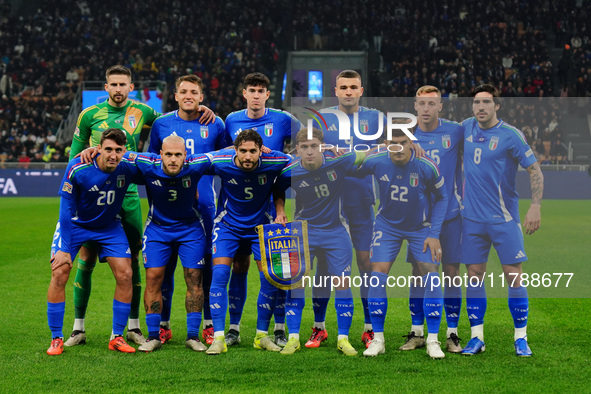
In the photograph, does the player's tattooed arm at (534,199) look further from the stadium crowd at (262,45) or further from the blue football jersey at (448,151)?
the stadium crowd at (262,45)

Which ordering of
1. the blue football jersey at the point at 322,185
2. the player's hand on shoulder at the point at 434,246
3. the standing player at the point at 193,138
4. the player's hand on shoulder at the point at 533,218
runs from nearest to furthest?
the player's hand on shoulder at the point at 533,218 → the player's hand on shoulder at the point at 434,246 → the blue football jersey at the point at 322,185 → the standing player at the point at 193,138

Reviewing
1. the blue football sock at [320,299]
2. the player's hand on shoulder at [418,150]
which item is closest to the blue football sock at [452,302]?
the blue football sock at [320,299]

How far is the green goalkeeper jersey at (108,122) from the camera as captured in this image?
6934 mm

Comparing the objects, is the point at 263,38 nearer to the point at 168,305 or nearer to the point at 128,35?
the point at 128,35

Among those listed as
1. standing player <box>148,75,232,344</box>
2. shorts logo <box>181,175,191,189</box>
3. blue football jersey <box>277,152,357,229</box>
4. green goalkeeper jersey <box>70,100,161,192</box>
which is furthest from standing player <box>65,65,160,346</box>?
blue football jersey <box>277,152,357,229</box>

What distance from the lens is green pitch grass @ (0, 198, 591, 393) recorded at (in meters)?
5.28

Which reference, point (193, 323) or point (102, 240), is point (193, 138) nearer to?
point (102, 240)

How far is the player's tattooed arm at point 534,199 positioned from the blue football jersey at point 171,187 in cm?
279

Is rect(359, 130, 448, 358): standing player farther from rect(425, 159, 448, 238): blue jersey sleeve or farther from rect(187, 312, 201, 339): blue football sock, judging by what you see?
rect(187, 312, 201, 339): blue football sock

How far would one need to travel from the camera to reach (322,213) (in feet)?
21.2

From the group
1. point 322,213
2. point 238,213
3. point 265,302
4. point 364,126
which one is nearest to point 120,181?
point 238,213

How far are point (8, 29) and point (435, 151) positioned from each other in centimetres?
2948

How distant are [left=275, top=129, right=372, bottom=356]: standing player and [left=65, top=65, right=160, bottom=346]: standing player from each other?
4.88 feet

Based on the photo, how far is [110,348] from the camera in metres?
6.38
